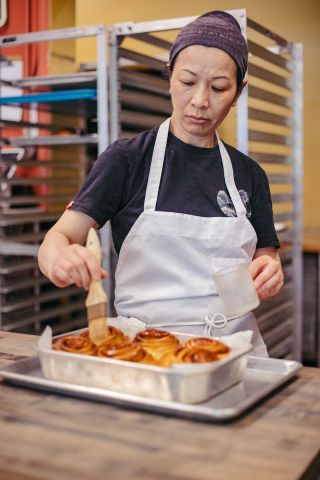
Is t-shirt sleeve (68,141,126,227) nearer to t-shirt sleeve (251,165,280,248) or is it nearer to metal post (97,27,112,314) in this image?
t-shirt sleeve (251,165,280,248)

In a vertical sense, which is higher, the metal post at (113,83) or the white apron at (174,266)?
the metal post at (113,83)

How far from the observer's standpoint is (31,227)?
4668 millimetres

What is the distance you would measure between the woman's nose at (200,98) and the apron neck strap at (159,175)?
0.23m

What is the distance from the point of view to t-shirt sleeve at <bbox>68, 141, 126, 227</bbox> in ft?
6.10

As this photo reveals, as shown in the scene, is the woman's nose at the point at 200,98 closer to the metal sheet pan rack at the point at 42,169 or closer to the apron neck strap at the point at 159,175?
the apron neck strap at the point at 159,175

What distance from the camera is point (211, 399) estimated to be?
49.0 inches

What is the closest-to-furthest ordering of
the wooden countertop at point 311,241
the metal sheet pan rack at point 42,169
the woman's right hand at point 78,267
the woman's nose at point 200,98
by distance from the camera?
the woman's right hand at point 78,267
the woman's nose at point 200,98
the metal sheet pan rack at point 42,169
the wooden countertop at point 311,241

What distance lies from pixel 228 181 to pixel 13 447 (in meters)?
1.16

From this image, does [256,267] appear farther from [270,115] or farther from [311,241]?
[311,241]

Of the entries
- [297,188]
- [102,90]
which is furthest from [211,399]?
[297,188]

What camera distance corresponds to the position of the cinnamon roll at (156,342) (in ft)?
4.38

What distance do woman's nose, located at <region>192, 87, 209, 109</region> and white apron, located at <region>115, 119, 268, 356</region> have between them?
0.23 metres

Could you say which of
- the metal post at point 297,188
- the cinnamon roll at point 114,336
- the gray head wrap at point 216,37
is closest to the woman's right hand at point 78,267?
the cinnamon roll at point 114,336

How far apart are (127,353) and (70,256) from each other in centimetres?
26
